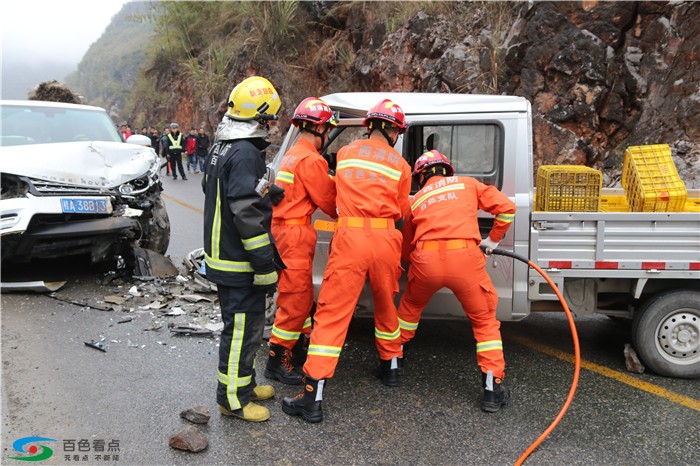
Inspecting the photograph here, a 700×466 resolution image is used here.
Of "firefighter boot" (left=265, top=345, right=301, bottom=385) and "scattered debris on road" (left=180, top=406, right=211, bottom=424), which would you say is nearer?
"scattered debris on road" (left=180, top=406, right=211, bottom=424)

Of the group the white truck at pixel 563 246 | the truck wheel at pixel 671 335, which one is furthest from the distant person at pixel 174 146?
the truck wheel at pixel 671 335

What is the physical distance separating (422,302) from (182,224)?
7.22m

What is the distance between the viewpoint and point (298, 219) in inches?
157

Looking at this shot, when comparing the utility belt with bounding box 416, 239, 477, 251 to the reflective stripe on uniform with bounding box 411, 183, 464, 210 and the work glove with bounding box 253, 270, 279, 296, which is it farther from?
the work glove with bounding box 253, 270, 279, 296

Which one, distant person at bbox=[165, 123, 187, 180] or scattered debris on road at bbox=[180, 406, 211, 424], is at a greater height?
distant person at bbox=[165, 123, 187, 180]

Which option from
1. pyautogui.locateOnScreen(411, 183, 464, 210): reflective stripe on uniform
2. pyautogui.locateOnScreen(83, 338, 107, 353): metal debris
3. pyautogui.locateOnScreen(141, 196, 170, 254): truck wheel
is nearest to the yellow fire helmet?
pyautogui.locateOnScreen(411, 183, 464, 210): reflective stripe on uniform

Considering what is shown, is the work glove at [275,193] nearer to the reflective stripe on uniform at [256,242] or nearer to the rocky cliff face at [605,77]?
the reflective stripe on uniform at [256,242]

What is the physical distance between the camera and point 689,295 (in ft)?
13.4

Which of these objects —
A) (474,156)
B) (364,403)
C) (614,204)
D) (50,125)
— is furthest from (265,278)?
(50,125)

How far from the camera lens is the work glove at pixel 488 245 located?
13.0 feet

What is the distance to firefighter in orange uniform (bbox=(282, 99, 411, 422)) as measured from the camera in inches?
141

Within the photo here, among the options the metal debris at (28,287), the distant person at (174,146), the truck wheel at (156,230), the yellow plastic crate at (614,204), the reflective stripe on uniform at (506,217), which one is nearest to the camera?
the reflective stripe on uniform at (506,217)

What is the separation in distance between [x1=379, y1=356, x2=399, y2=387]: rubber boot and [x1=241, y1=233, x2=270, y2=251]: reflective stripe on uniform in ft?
4.48

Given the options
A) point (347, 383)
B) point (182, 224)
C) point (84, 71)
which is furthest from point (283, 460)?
point (84, 71)
